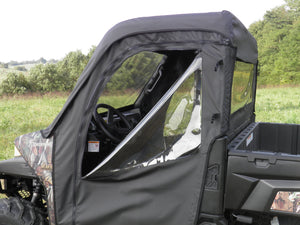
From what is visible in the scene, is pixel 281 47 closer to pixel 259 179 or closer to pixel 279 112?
pixel 279 112

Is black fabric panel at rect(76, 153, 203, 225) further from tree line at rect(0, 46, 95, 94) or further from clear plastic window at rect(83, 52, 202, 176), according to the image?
tree line at rect(0, 46, 95, 94)

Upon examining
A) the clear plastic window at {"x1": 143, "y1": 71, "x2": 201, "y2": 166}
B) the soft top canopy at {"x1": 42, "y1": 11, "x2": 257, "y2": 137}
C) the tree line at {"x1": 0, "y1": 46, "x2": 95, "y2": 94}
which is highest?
the soft top canopy at {"x1": 42, "y1": 11, "x2": 257, "y2": 137}

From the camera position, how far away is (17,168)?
254 centimetres

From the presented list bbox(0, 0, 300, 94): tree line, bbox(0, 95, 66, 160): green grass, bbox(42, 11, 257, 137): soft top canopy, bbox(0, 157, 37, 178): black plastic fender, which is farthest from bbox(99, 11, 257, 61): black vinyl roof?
bbox(0, 0, 300, 94): tree line

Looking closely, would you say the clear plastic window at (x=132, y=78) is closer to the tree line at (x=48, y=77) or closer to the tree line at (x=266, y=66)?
the tree line at (x=266, y=66)

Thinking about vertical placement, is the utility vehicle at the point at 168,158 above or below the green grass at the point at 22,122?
above

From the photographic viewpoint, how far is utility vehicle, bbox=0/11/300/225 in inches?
77.4

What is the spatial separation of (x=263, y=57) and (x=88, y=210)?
3408 centimetres

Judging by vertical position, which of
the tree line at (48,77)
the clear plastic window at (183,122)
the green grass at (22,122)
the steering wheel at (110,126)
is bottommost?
the tree line at (48,77)

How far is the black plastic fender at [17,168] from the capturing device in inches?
98.4

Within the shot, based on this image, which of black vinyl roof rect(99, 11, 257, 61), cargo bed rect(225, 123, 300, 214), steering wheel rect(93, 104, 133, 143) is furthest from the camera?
steering wheel rect(93, 104, 133, 143)

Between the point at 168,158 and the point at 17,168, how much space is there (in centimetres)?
124

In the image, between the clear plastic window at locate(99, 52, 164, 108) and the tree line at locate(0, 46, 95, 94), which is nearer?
the clear plastic window at locate(99, 52, 164, 108)

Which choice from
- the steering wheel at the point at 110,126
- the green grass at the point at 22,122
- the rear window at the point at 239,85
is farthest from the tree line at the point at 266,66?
the rear window at the point at 239,85
